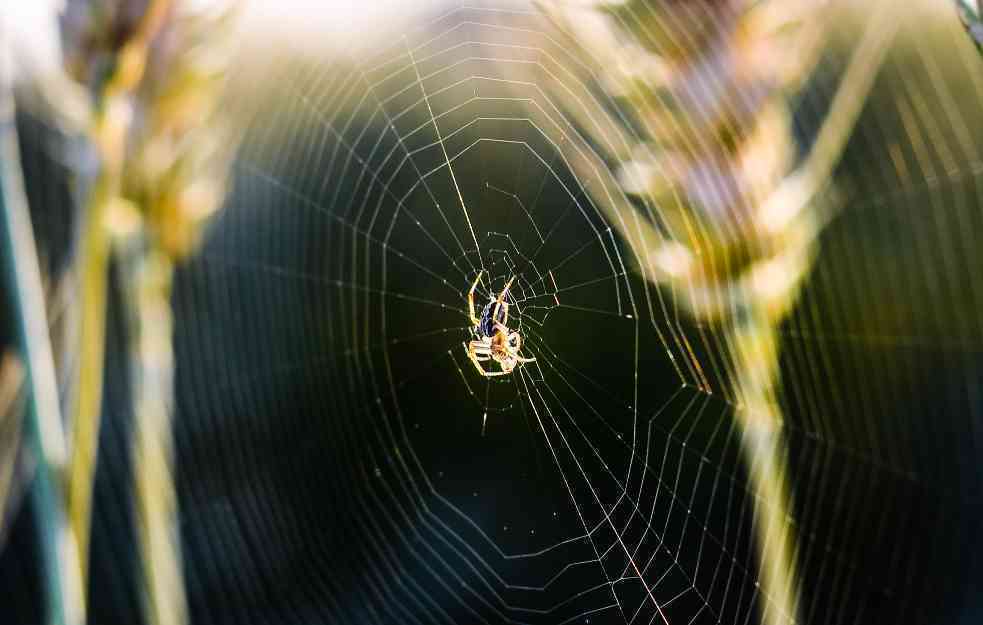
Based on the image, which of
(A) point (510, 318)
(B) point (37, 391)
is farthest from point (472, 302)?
(B) point (37, 391)

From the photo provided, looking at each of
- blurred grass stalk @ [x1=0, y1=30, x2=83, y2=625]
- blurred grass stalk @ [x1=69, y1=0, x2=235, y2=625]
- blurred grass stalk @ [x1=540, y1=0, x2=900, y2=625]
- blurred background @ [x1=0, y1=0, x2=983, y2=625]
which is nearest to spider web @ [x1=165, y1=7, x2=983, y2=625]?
blurred background @ [x1=0, y1=0, x2=983, y2=625]

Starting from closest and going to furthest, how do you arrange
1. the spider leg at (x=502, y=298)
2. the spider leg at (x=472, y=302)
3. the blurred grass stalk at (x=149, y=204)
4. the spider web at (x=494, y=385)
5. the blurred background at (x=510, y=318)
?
the blurred grass stalk at (x=149, y=204) → the blurred background at (x=510, y=318) → the spider web at (x=494, y=385) → the spider leg at (x=502, y=298) → the spider leg at (x=472, y=302)

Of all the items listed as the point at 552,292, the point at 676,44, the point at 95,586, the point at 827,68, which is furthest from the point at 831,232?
the point at 95,586

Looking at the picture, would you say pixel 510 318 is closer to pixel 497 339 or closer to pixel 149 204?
pixel 497 339

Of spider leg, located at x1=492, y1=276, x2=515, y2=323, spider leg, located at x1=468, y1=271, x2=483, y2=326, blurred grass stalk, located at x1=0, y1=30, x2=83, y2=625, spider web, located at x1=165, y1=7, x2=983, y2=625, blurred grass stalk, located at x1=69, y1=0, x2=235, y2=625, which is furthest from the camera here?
spider leg, located at x1=468, y1=271, x2=483, y2=326

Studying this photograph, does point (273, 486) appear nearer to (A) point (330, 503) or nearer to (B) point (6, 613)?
(A) point (330, 503)

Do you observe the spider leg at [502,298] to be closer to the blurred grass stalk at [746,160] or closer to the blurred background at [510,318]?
the blurred background at [510,318]

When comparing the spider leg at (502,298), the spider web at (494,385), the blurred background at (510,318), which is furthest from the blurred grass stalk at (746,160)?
the spider leg at (502,298)

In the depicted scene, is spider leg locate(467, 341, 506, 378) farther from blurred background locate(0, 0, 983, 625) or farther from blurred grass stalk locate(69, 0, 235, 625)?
blurred grass stalk locate(69, 0, 235, 625)

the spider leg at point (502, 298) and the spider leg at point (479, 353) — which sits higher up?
the spider leg at point (502, 298)
